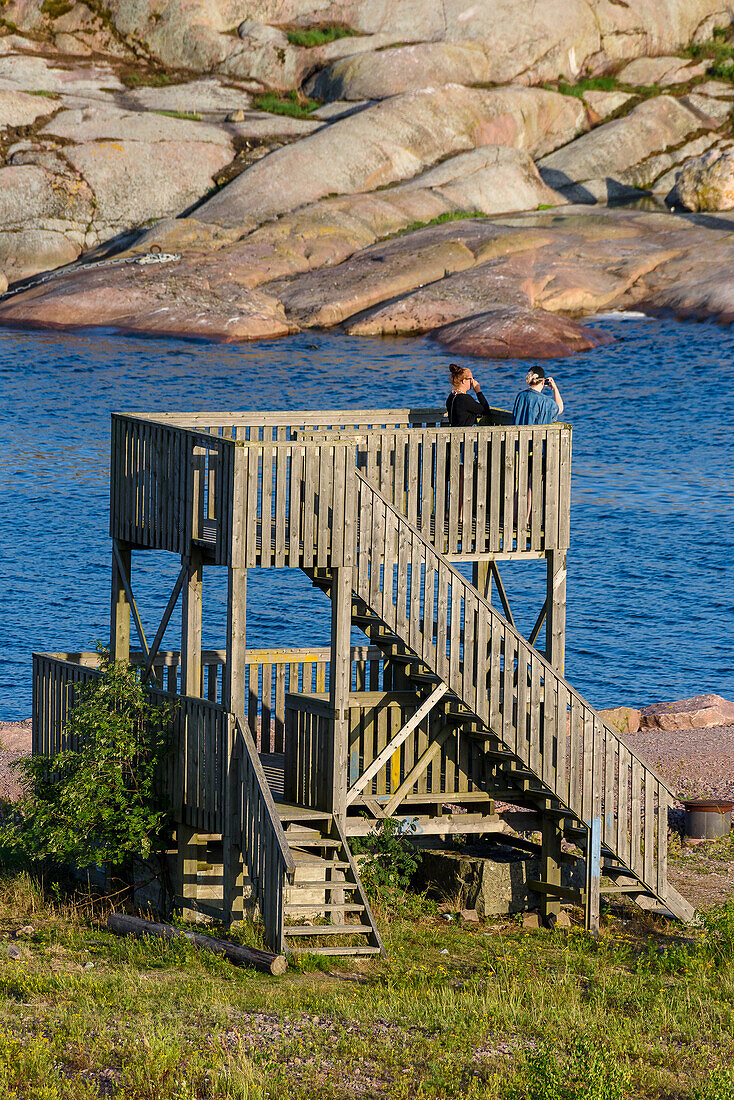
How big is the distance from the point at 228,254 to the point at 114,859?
144 feet

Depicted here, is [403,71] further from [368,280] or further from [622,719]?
[622,719]

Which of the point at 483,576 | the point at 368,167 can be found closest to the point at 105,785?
the point at 483,576

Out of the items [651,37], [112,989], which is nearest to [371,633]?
[112,989]

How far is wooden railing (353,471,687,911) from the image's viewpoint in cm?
1747

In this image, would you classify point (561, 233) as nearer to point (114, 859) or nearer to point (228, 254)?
point (228, 254)

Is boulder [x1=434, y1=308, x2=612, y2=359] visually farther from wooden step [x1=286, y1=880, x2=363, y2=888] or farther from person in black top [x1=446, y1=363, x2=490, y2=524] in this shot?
wooden step [x1=286, y1=880, x2=363, y2=888]

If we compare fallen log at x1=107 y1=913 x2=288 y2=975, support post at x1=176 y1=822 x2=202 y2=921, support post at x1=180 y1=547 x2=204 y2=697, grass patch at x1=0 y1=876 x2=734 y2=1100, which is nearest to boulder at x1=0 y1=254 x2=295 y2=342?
support post at x1=180 y1=547 x2=204 y2=697

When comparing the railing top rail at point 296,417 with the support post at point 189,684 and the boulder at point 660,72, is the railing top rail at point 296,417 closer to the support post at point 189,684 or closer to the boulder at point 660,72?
the support post at point 189,684

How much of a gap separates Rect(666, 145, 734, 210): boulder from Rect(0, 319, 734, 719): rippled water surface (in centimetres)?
833

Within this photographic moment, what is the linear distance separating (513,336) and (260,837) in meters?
41.2

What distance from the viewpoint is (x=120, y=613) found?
19578 mm

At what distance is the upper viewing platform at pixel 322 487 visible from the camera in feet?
55.4

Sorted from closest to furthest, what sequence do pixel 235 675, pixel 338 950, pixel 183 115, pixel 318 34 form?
pixel 338 950 < pixel 235 675 < pixel 183 115 < pixel 318 34

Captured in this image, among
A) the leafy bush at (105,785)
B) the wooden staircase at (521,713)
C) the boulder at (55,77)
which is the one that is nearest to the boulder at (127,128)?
the boulder at (55,77)
